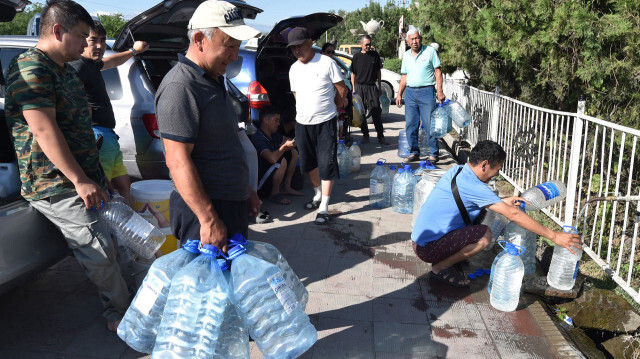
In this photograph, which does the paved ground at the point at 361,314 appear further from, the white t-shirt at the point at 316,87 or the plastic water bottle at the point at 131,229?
the white t-shirt at the point at 316,87

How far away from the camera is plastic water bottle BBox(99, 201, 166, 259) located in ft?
9.80

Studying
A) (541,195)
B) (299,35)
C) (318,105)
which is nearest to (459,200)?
(541,195)

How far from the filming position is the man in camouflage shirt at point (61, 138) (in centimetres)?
250

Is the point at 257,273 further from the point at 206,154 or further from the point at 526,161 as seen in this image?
the point at 526,161

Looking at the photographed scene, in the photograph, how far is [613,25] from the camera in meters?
4.58

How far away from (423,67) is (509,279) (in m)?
4.34

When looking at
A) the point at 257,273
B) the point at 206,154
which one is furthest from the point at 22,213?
the point at 257,273

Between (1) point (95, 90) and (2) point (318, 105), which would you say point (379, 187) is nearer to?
(2) point (318, 105)

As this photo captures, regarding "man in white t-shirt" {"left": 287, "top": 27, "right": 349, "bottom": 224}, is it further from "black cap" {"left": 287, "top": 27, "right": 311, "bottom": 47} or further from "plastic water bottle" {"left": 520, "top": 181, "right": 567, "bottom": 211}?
"plastic water bottle" {"left": 520, "top": 181, "right": 567, "bottom": 211}

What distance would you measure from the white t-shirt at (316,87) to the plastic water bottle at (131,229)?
2188 mm

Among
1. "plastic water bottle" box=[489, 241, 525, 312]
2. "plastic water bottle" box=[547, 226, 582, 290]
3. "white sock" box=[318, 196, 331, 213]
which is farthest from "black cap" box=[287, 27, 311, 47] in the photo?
"plastic water bottle" box=[547, 226, 582, 290]

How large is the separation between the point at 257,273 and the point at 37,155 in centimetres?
150

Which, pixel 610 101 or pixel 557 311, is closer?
pixel 557 311

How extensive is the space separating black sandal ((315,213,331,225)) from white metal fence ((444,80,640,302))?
2307 mm
